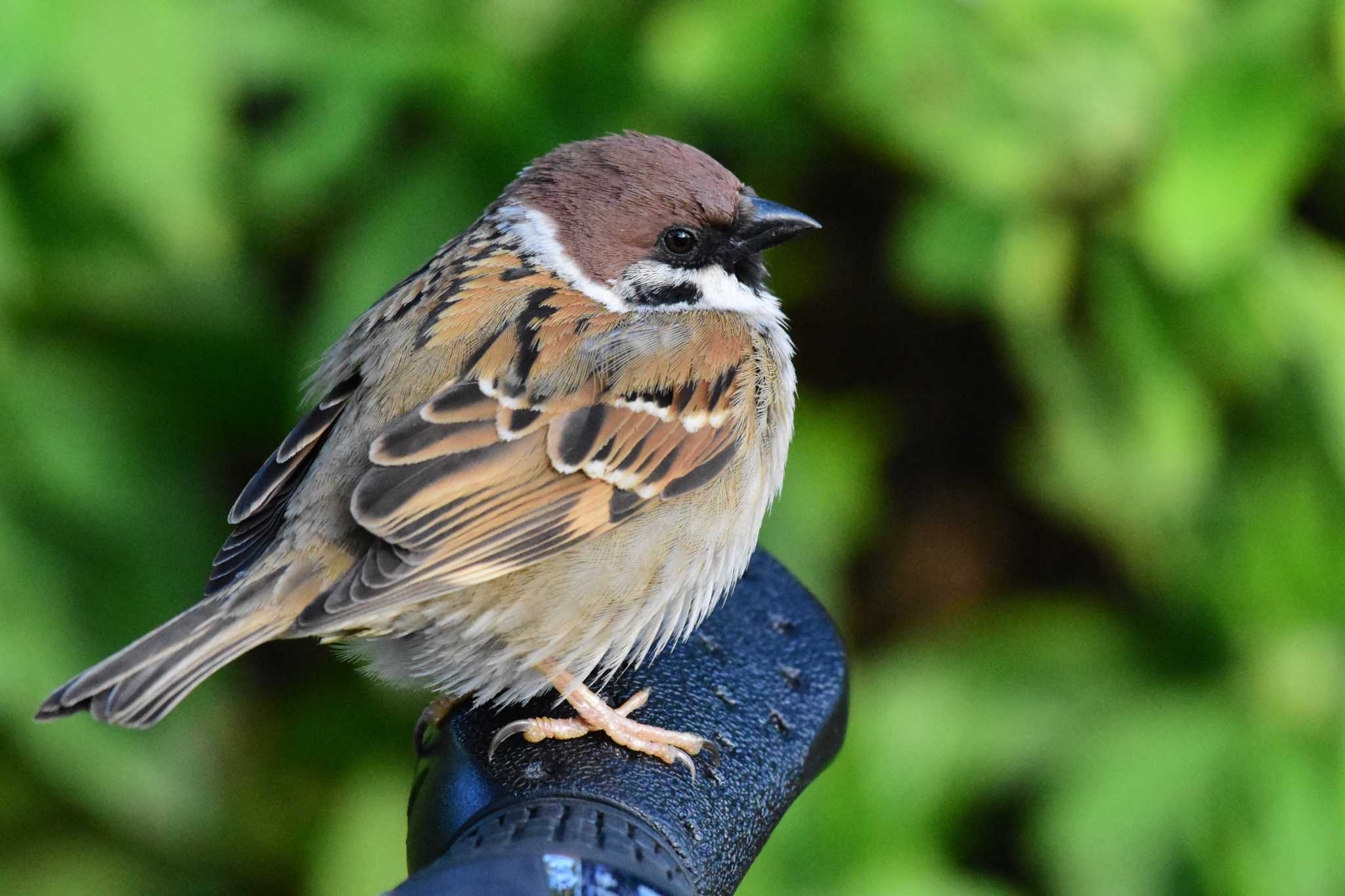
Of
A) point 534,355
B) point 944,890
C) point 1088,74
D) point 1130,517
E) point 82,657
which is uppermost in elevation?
point 1088,74

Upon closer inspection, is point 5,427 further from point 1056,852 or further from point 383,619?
point 1056,852

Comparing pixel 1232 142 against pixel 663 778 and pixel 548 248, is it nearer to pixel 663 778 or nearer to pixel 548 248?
pixel 548 248

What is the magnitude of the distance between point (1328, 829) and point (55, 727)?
3169 mm

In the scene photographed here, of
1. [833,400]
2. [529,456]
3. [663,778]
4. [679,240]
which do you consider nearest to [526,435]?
[529,456]

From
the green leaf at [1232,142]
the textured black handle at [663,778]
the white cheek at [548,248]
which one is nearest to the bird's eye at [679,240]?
the white cheek at [548,248]

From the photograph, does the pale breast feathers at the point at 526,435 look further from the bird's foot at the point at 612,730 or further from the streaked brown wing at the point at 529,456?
the bird's foot at the point at 612,730

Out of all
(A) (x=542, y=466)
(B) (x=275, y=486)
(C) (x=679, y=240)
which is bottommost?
(B) (x=275, y=486)

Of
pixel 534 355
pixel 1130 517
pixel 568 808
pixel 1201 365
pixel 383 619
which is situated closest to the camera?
pixel 568 808

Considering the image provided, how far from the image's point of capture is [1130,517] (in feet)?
15.0

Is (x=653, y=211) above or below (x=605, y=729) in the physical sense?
above

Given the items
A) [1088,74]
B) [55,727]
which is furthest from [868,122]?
[55,727]

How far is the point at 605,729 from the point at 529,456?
1.70 feet

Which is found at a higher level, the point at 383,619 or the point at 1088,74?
the point at 1088,74

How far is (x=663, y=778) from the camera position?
260cm
